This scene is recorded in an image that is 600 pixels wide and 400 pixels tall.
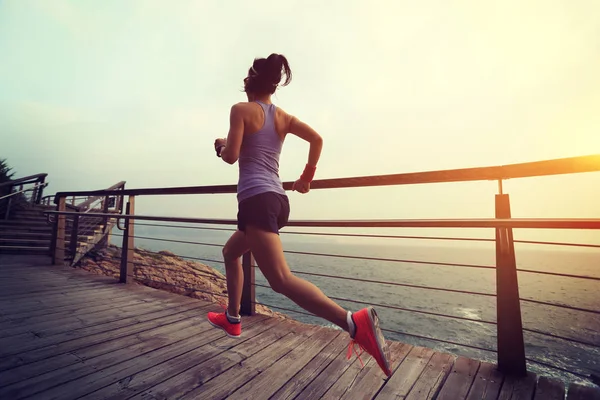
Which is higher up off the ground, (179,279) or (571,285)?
(179,279)

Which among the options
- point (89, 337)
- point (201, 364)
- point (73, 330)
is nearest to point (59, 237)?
point (73, 330)

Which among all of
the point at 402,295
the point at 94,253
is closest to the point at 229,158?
the point at 94,253

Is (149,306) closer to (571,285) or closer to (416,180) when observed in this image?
(416,180)

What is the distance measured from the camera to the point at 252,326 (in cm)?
223

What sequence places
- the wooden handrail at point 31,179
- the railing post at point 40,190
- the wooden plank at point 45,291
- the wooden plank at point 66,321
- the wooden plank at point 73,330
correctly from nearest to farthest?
the wooden plank at point 73,330
the wooden plank at point 66,321
the wooden plank at point 45,291
the wooden handrail at point 31,179
the railing post at point 40,190

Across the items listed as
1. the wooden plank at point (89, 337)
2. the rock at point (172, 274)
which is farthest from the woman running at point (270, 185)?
the rock at point (172, 274)

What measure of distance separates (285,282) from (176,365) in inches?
32.9

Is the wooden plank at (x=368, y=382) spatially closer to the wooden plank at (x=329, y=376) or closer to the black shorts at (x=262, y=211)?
the wooden plank at (x=329, y=376)

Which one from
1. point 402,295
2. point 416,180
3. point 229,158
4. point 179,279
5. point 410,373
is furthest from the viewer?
point 402,295

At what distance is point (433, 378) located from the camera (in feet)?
4.85

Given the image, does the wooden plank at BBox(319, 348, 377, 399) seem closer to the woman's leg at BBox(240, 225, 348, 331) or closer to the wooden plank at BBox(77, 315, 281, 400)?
Result: the woman's leg at BBox(240, 225, 348, 331)

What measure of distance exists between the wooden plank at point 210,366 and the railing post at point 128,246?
7.38 ft

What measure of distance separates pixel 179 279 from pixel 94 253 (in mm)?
3811

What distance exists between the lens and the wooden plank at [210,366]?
1350 millimetres
